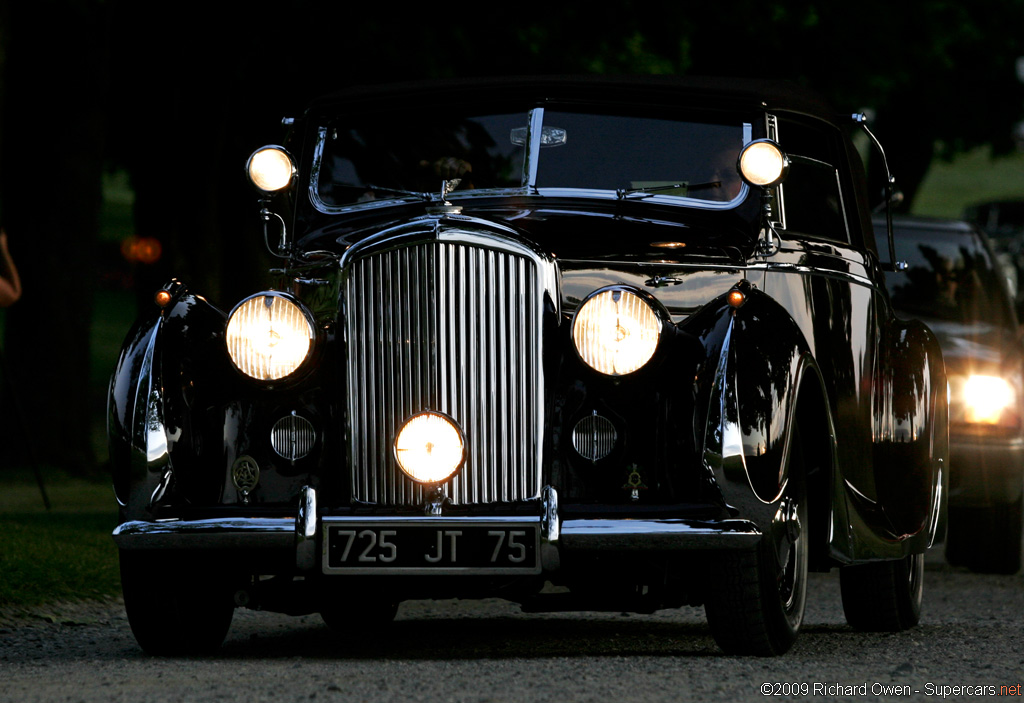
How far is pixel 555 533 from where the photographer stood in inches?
218

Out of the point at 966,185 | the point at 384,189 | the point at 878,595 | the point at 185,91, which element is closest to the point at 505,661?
the point at 384,189

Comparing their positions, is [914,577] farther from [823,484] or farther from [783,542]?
[783,542]

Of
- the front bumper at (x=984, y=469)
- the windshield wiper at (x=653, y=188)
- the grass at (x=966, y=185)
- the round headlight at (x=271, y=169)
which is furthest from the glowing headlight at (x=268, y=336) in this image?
the grass at (x=966, y=185)

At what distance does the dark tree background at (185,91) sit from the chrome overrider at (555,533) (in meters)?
9.71

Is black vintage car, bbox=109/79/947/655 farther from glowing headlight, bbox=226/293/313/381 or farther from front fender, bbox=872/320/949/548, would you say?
front fender, bbox=872/320/949/548

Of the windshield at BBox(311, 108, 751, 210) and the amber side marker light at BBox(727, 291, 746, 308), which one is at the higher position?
the windshield at BBox(311, 108, 751, 210)

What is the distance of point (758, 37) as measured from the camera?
21.0 meters

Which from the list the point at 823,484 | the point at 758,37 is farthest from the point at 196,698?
the point at 758,37

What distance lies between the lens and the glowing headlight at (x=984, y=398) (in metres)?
10.2

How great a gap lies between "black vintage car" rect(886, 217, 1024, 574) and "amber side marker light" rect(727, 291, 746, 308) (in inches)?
161

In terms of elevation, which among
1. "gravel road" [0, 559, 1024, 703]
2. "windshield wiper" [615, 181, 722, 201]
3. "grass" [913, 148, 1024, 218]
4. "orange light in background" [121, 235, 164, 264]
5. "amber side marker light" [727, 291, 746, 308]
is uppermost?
"grass" [913, 148, 1024, 218]

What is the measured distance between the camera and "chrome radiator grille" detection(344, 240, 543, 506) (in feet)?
19.0

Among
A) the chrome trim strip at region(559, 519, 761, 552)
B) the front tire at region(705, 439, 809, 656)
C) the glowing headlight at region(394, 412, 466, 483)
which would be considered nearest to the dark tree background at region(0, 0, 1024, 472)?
the glowing headlight at region(394, 412, 466, 483)

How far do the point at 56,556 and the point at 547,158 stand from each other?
3917mm
